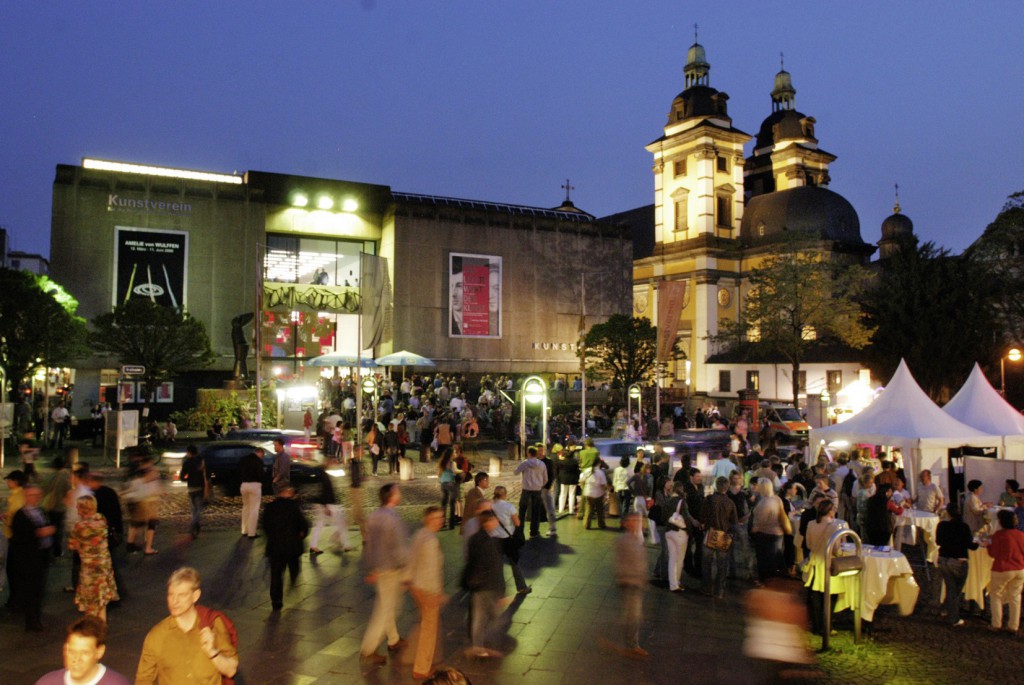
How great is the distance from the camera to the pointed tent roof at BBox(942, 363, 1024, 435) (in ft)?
51.3

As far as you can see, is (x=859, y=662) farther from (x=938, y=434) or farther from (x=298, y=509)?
(x=938, y=434)

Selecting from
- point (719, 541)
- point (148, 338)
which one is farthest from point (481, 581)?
point (148, 338)

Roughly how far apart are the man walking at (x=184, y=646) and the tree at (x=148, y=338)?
1039 inches

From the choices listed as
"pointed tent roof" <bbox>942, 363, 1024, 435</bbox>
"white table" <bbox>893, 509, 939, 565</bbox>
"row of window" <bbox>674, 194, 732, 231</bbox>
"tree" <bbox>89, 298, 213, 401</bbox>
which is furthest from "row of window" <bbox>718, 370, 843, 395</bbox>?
"tree" <bbox>89, 298, 213, 401</bbox>

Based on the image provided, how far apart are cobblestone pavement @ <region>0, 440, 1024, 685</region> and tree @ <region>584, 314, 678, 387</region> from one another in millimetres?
Answer: 26393

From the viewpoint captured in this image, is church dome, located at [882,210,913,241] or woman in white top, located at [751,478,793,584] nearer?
woman in white top, located at [751,478,793,584]

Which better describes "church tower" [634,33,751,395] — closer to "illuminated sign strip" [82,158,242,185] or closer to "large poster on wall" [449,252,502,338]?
"large poster on wall" [449,252,502,338]

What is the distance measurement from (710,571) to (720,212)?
57.1 meters

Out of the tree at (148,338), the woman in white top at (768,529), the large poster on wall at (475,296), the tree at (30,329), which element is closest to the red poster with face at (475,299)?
the large poster on wall at (475,296)

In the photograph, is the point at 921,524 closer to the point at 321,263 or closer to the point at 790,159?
the point at 321,263

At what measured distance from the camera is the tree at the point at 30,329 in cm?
2630

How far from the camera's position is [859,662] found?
24.7 ft

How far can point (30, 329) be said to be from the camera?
26.4 meters

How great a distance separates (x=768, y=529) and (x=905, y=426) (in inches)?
268
